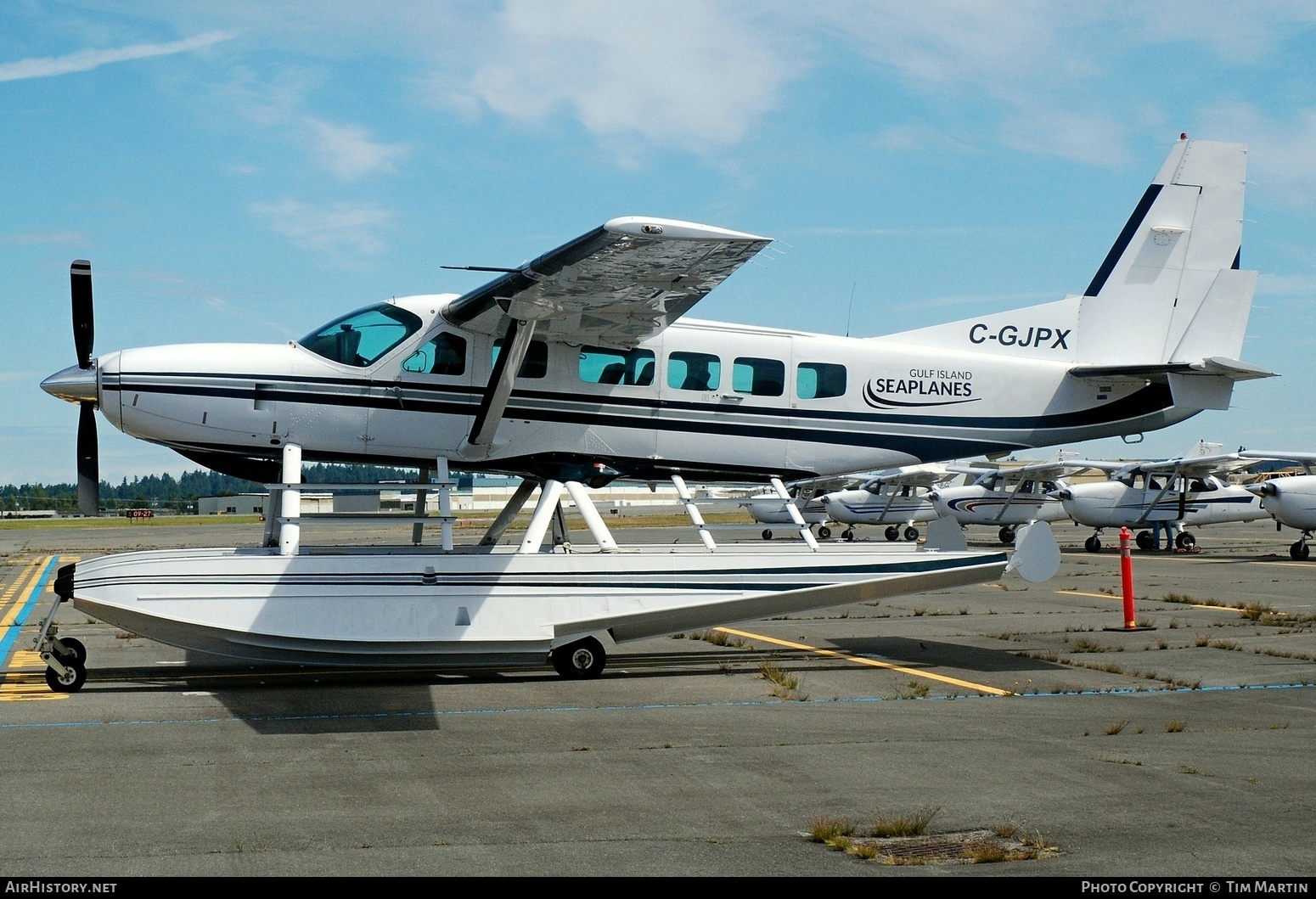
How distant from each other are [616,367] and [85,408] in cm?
515

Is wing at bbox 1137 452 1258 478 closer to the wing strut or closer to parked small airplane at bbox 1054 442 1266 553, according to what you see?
parked small airplane at bbox 1054 442 1266 553

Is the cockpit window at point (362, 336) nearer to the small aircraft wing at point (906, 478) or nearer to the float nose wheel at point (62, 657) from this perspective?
the float nose wheel at point (62, 657)

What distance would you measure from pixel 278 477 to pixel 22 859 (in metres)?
6.71

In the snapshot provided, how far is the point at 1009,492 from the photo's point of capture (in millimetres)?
36875

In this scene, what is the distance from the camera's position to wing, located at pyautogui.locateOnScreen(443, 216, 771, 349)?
8.09m

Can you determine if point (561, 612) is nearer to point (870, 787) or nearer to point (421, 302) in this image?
point (421, 302)

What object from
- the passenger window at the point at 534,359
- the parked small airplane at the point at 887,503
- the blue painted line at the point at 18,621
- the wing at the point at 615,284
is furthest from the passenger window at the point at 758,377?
the parked small airplane at the point at 887,503

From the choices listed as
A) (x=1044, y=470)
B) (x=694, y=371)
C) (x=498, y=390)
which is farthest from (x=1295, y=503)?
(x=498, y=390)

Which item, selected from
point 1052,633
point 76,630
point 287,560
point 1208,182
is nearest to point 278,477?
point 287,560

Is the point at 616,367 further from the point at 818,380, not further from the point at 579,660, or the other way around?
the point at 579,660

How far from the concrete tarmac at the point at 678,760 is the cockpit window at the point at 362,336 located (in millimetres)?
3102

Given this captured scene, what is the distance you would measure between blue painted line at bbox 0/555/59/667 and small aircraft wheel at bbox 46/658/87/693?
2276 mm

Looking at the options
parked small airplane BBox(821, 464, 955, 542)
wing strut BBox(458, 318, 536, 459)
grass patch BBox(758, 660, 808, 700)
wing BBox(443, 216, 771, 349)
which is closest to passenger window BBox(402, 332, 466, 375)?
wing BBox(443, 216, 771, 349)

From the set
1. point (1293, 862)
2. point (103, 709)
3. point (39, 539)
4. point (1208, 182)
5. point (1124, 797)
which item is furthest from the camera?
point (39, 539)
